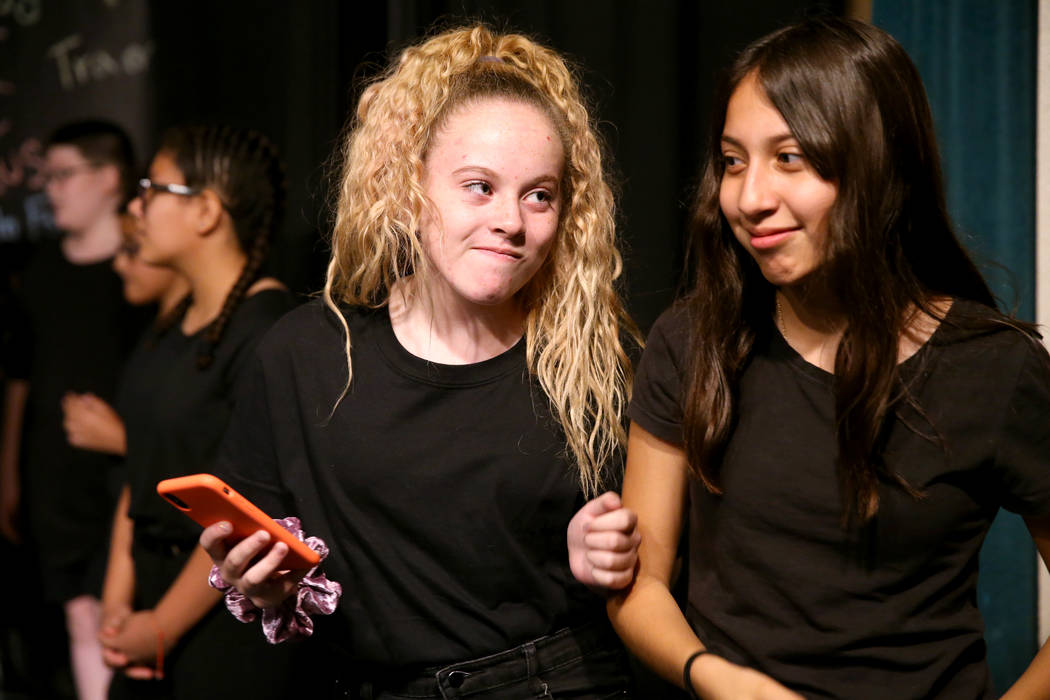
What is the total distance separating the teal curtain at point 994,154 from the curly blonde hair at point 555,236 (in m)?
0.76

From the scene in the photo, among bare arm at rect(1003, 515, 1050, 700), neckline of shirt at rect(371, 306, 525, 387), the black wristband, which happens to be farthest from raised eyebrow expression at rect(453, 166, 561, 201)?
bare arm at rect(1003, 515, 1050, 700)

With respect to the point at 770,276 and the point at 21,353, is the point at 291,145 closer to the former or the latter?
the point at 21,353

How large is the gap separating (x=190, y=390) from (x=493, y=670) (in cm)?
105

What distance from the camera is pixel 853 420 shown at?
4.05 ft

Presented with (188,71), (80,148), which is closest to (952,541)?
(188,71)

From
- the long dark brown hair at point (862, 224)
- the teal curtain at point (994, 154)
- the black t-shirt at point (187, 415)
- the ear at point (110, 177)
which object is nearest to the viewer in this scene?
the long dark brown hair at point (862, 224)

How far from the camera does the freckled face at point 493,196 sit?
146 cm

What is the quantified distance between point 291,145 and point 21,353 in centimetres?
103

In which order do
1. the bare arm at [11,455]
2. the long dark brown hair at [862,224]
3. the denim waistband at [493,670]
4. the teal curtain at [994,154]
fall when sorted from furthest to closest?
the bare arm at [11,455], the teal curtain at [994,154], the denim waistband at [493,670], the long dark brown hair at [862,224]

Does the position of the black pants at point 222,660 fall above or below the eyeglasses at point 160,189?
below

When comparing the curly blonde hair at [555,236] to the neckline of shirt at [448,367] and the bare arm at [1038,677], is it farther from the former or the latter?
the bare arm at [1038,677]

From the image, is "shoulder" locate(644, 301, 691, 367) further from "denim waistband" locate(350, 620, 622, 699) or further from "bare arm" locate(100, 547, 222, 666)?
"bare arm" locate(100, 547, 222, 666)

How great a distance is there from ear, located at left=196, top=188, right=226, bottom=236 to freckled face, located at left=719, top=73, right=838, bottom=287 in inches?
52.8

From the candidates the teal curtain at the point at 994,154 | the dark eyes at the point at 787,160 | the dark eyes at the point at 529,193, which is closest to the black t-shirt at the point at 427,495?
the dark eyes at the point at 529,193
